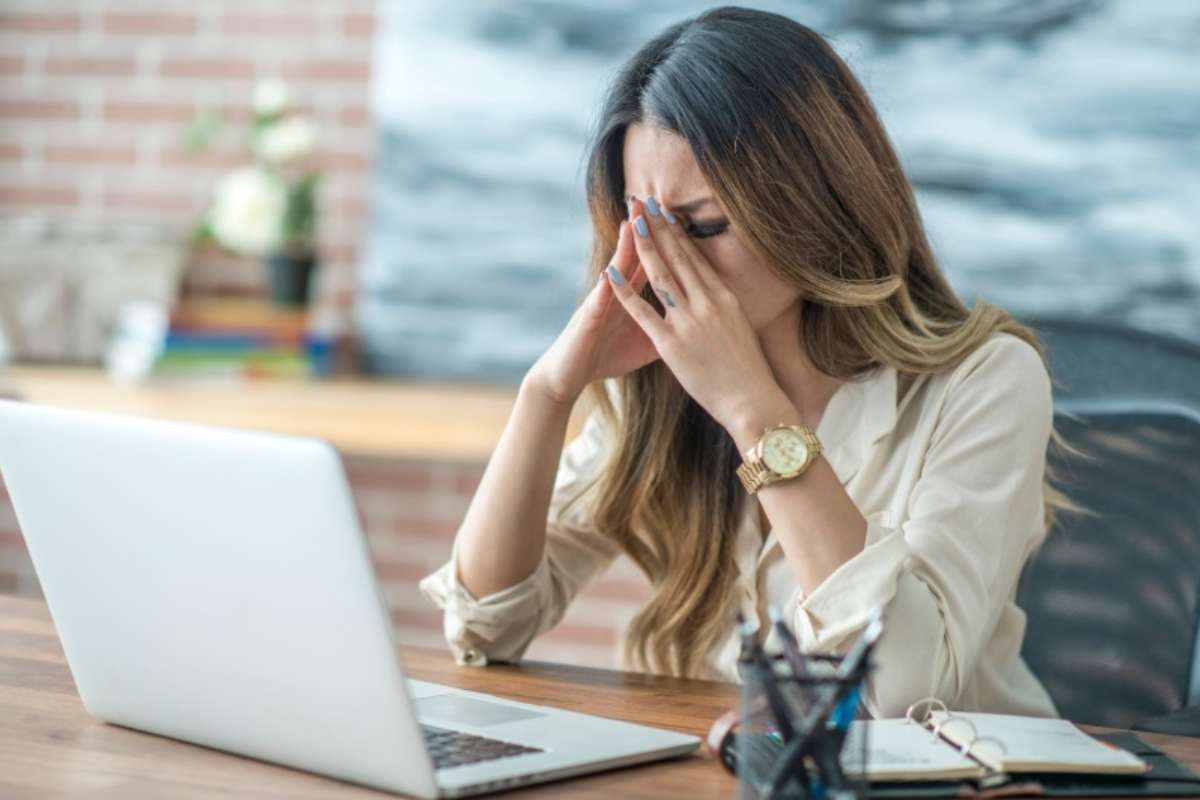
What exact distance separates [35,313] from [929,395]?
2294 millimetres

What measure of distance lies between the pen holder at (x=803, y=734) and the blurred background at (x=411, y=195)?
1.83 meters

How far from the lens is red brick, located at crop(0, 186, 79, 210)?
3.40m

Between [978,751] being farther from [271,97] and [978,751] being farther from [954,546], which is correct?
[271,97]

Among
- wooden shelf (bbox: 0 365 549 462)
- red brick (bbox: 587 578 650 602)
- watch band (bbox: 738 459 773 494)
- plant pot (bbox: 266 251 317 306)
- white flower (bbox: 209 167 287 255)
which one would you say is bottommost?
red brick (bbox: 587 578 650 602)

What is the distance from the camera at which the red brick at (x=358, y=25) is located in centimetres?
318

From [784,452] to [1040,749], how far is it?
39 cm

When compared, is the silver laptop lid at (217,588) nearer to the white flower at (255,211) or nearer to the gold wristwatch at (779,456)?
the gold wristwatch at (779,456)

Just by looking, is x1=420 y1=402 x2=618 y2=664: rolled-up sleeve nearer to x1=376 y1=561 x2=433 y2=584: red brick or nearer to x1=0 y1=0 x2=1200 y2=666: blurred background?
x1=0 y1=0 x2=1200 y2=666: blurred background

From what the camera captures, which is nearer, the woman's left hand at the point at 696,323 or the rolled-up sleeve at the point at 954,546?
the rolled-up sleeve at the point at 954,546

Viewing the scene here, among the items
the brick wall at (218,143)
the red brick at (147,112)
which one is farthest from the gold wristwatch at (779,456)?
the red brick at (147,112)

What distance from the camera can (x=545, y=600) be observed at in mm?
1527

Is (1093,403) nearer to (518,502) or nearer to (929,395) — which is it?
(929,395)

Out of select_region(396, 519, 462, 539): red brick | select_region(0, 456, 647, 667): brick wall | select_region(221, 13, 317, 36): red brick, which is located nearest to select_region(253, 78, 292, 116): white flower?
select_region(221, 13, 317, 36): red brick

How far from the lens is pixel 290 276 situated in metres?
3.08
